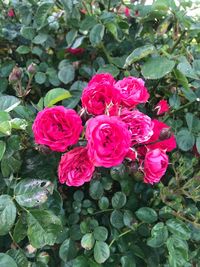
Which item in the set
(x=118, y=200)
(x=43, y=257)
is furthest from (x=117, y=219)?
(x=43, y=257)

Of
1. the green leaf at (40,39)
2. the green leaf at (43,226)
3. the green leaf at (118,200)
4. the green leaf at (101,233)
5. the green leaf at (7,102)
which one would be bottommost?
the green leaf at (101,233)

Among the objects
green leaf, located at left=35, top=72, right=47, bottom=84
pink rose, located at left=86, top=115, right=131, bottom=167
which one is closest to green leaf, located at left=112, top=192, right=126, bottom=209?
pink rose, located at left=86, top=115, right=131, bottom=167

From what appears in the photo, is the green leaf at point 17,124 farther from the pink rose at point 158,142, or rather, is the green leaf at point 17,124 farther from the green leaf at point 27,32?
the green leaf at point 27,32

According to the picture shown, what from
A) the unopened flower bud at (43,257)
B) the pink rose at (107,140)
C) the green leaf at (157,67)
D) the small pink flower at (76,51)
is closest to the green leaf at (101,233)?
the unopened flower bud at (43,257)

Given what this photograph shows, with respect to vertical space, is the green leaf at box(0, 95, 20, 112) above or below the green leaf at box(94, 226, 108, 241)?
above

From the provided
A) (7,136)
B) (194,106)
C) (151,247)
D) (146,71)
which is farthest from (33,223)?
(194,106)

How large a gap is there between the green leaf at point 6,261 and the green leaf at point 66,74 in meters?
0.44

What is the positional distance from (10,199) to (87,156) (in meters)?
0.15

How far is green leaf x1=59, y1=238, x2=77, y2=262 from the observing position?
2.53ft

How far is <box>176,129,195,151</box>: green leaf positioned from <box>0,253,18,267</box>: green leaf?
429 millimetres

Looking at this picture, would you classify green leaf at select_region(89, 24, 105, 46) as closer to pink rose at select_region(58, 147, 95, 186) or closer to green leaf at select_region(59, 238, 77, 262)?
pink rose at select_region(58, 147, 95, 186)

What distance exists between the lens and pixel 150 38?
986 mm

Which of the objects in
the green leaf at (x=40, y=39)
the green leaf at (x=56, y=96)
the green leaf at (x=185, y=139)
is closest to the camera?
the green leaf at (x=56, y=96)

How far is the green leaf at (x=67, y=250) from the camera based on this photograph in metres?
0.77
